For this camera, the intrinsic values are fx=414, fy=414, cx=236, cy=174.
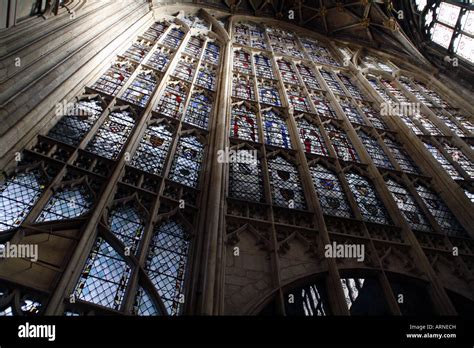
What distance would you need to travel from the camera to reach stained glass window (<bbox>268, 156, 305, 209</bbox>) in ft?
27.6

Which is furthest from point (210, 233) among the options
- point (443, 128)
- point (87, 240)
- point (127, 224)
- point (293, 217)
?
point (443, 128)

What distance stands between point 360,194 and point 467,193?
274 cm

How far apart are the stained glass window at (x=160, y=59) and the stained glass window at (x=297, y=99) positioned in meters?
3.98

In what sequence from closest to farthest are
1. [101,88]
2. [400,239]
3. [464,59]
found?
[400,239], [101,88], [464,59]

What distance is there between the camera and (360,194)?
30.8ft

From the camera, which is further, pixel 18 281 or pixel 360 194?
pixel 360 194

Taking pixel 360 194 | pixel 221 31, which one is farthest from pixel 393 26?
pixel 360 194

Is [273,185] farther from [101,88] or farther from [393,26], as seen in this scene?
[393,26]

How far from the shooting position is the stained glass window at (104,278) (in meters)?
5.23

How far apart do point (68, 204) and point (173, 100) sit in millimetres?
4902

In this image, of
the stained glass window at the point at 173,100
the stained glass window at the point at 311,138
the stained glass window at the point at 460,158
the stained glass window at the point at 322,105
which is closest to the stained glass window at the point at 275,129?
the stained glass window at the point at 311,138

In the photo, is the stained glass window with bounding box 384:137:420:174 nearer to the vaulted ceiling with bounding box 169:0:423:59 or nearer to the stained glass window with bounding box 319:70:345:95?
the stained glass window with bounding box 319:70:345:95

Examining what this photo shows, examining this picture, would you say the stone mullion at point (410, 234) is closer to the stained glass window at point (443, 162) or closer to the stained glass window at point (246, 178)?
the stained glass window at point (443, 162)

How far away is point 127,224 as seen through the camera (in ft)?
21.4
